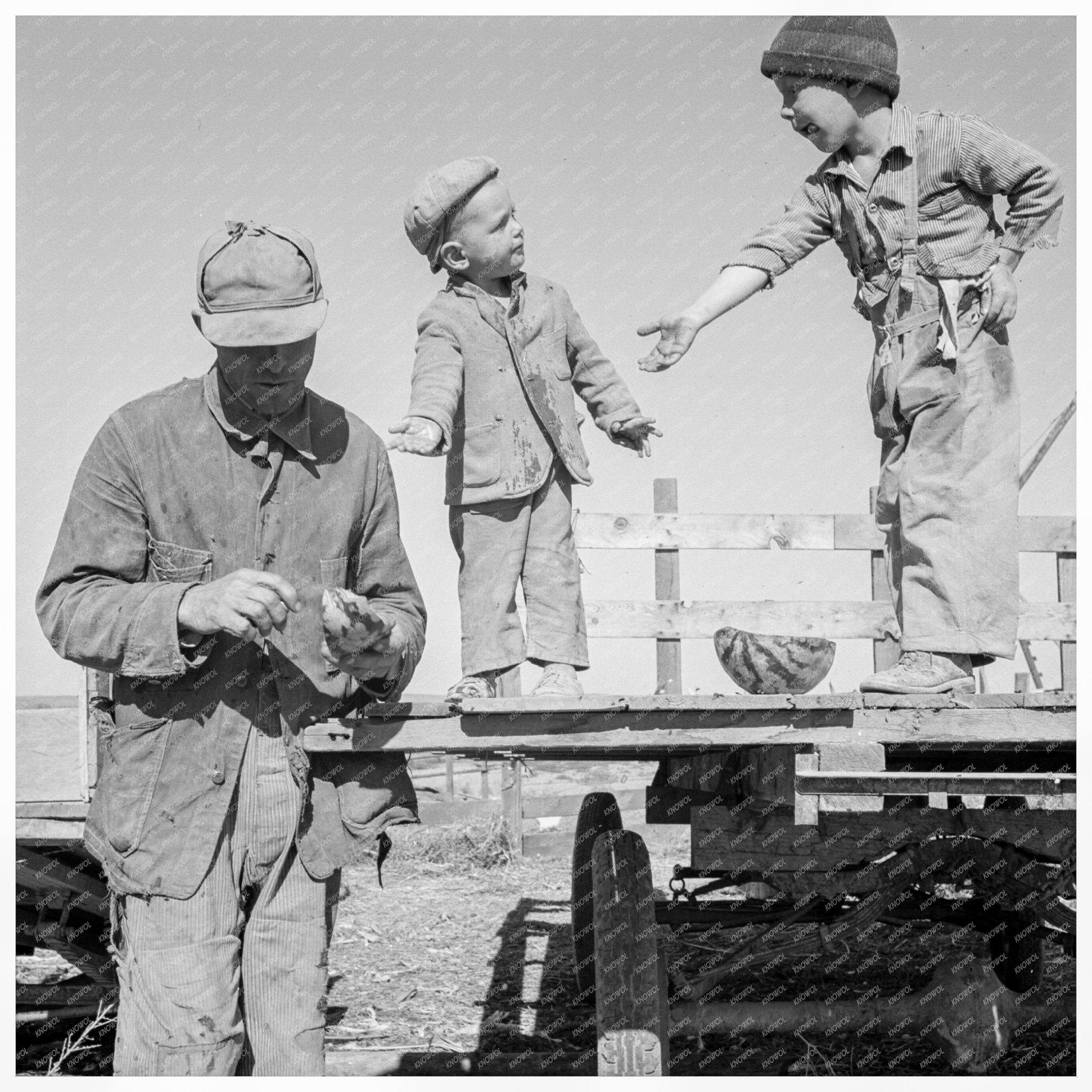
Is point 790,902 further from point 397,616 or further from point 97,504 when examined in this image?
point 97,504

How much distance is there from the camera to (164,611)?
3.15m

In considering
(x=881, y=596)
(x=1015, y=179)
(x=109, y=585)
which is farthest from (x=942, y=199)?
(x=881, y=596)

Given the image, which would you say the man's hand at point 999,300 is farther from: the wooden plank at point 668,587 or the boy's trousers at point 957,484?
the wooden plank at point 668,587

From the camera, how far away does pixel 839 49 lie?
412 cm

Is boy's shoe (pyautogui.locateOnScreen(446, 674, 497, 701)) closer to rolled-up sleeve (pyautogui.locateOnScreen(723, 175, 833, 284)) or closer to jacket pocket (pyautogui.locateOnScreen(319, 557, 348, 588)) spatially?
jacket pocket (pyautogui.locateOnScreen(319, 557, 348, 588))

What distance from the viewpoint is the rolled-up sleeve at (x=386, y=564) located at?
369cm

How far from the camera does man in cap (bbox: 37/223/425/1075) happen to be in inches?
127

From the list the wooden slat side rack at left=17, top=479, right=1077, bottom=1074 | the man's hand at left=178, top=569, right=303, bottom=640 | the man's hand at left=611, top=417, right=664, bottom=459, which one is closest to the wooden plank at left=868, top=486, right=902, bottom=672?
the wooden slat side rack at left=17, top=479, right=1077, bottom=1074

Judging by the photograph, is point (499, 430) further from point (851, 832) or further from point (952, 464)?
point (851, 832)

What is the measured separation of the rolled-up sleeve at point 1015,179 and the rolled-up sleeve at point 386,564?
198 cm

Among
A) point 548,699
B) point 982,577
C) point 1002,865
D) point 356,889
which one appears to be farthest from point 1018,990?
point 356,889

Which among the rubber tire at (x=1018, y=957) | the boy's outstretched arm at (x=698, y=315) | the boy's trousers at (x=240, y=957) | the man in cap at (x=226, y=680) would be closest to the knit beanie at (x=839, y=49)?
the boy's outstretched arm at (x=698, y=315)

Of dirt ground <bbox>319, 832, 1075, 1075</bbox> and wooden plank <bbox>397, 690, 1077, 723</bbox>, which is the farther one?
dirt ground <bbox>319, 832, 1075, 1075</bbox>

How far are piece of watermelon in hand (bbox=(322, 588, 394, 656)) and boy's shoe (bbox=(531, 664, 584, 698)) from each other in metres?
1.11
